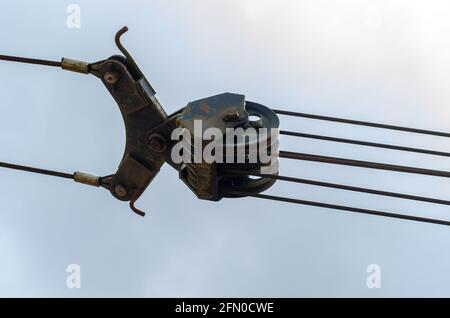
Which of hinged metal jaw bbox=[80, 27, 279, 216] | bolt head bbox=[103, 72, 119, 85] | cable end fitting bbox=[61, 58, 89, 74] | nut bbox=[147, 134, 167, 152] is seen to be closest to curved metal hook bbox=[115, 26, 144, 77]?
hinged metal jaw bbox=[80, 27, 279, 216]

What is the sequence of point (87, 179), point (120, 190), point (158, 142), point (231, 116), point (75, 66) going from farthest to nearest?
point (120, 190) → point (87, 179) → point (158, 142) → point (75, 66) → point (231, 116)

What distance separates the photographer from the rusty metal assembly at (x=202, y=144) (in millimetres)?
10391

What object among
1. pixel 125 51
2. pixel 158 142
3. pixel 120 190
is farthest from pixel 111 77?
pixel 120 190

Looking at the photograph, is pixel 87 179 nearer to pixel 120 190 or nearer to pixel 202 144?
pixel 120 190

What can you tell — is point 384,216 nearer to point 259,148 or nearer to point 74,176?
point 259,148

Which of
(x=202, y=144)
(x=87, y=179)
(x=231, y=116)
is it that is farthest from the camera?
(x=87, y=179)

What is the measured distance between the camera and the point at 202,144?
10430mm

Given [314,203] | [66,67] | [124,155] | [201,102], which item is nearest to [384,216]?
[314,203]

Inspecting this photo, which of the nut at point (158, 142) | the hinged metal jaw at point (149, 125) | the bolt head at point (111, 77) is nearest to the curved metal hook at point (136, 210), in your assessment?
the hinged metal jaw at point (149, 125)

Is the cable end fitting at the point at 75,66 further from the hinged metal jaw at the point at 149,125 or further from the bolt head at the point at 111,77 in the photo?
the bolt head at the point at 111,77

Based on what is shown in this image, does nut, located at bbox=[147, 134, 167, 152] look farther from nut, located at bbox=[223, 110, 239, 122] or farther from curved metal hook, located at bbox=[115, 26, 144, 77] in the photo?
nut, located at bbox=[223, 110, 239, 122]

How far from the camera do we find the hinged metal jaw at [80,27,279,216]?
35.1 ft

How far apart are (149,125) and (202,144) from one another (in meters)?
1.08

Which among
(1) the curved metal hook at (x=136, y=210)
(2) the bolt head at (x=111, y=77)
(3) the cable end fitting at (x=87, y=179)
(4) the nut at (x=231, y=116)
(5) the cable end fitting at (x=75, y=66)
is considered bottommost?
(1) the curved metal hook at (x=136, y=210)
